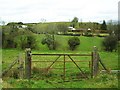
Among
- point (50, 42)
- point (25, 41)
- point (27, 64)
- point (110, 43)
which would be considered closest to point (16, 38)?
point (25, 41)

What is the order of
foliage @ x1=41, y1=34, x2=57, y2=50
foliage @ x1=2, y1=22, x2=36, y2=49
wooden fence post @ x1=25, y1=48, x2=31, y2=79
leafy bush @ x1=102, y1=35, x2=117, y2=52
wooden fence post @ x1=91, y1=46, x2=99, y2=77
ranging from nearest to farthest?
wooden fence post @ x1=25, y1=48, x2=31, y2=79 → wooden fence post @ x1=91, y1=46, x2=99, y2=77 → leafy bush @ x1=102, y1=35, x2=117, y2=52 → foliage @ x1=2, y1=22, x2=36, y2=49 → foliage @ x1=41, y1=34, x2=57, y2=50

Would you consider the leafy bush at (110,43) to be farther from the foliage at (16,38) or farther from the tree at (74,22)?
the tree at (74,22)

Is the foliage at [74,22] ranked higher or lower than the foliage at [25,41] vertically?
higher

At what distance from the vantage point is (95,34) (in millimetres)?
57812

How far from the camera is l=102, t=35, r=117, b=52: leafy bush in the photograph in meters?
44.7

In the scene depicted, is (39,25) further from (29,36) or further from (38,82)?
(38,82)

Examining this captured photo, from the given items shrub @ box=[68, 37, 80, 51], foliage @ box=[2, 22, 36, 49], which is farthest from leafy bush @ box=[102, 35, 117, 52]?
foliage @ box=[2, 22, 36, 49]

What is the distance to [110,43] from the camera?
1778 inches

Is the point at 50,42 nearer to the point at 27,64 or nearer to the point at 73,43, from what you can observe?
the point at 73,43

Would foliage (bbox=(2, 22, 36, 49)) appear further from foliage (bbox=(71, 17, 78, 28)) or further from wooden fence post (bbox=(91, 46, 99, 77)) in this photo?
wooden fence post (bbox=(91, 46, 99, 77))

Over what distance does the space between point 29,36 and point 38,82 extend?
3346 centimetres

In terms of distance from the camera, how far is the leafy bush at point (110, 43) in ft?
147

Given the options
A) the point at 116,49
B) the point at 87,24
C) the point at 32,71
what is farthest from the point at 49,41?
the point at 32,71

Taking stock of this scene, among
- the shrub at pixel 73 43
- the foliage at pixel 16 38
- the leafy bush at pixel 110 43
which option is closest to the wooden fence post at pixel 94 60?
the leafy bush at pixel 110 43
